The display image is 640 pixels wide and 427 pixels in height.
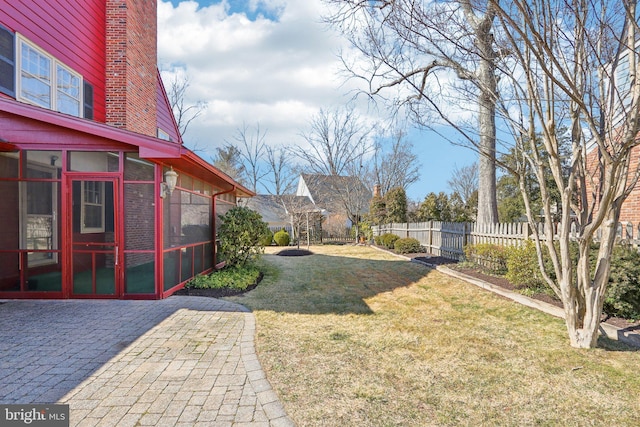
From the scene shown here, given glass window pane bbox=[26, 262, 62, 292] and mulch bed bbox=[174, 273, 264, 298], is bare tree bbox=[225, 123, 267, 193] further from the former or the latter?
glass window pane bbox=[26, 262, 62, 292]

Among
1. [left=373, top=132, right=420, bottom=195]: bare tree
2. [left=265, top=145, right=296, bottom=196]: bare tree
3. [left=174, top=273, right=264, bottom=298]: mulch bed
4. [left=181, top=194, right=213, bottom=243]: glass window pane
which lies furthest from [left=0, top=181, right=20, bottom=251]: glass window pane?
[left=265, top=145, right=296, bottom=196]: bare tree

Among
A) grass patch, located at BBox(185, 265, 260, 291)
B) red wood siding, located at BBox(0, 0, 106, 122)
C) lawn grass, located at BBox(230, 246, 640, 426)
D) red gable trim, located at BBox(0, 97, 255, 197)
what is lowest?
lawn grass, located at BBox(230, 246, 640, 426)

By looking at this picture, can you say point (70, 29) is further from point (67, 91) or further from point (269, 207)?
point (269, 207)

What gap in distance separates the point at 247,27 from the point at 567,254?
32.2ft

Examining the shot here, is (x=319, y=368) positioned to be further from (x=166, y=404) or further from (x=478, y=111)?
(x=478, y=111)

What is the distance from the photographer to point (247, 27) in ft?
31.8

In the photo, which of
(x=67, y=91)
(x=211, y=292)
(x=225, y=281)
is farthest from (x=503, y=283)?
(x=67, y=91)

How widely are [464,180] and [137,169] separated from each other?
108 feet

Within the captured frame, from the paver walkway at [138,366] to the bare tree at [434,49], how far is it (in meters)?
3.91

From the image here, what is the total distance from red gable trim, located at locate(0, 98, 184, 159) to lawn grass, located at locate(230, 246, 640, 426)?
3.12 metres

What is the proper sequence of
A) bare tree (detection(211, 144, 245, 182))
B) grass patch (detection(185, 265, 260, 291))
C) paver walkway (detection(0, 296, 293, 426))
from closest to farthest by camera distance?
paver walkway (detection(0, 296, 293, 426)), grass patch (detection(185, 265, 260, 291)), bare tree (detection(211, 144, 245, 182))

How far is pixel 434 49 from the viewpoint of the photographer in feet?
14.3

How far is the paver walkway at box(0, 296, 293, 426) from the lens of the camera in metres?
2.56

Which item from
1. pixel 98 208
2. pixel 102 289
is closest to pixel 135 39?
pixel 98 208
